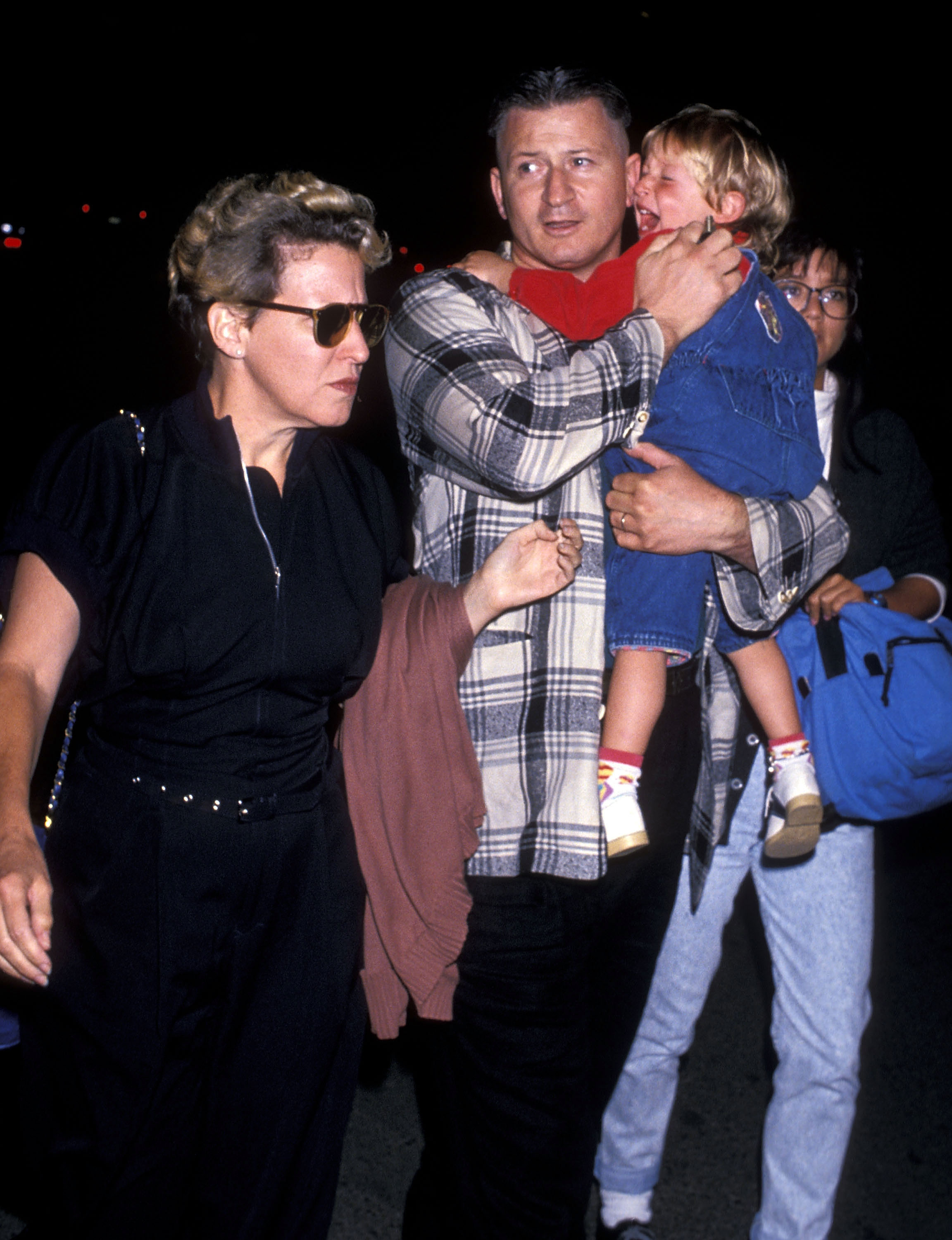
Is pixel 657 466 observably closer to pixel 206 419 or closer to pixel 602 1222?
pixel 206 419

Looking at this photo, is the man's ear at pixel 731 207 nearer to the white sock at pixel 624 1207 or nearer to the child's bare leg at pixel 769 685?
the child's bare leg at pixel 769 685

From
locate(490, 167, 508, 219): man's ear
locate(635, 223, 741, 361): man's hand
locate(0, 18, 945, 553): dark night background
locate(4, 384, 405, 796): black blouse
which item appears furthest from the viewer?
locate(0, 18, 945, 553): dark night background

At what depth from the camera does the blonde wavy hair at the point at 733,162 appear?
232 centimetres

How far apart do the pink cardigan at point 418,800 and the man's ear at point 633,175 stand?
1.20m

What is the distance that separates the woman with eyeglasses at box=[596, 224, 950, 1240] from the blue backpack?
10 cm

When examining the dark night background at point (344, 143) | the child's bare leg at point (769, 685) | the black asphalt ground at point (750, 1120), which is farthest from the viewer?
the dark night background at point (344, 143)

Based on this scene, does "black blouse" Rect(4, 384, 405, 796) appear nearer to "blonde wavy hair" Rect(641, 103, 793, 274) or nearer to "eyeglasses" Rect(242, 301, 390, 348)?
"eyeglasses" Rect(242, 301, 390, 348)

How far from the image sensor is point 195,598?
172 cm

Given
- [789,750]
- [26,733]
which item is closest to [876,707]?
[789,750]

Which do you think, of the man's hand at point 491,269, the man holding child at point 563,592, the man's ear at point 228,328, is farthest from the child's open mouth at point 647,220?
the man's ear at point 228,328

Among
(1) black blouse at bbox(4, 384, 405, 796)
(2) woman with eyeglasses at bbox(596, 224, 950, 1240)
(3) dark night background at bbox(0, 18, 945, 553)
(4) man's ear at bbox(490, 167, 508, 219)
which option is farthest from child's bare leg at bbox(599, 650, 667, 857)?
(3) dark night background at bbox(0, 18, 945, 553)

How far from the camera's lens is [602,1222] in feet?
9.06

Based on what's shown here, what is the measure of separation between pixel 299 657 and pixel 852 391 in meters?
1.75

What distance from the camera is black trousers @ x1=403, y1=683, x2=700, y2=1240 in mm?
1904
